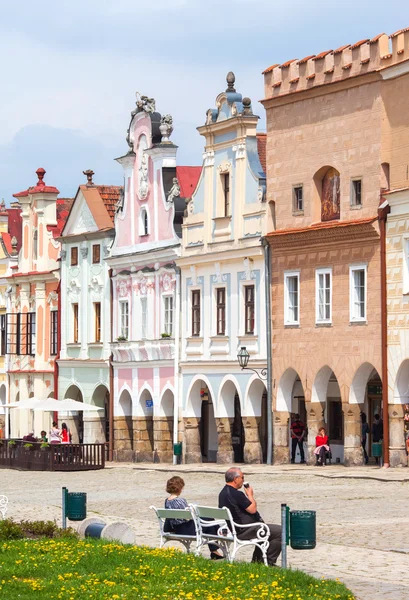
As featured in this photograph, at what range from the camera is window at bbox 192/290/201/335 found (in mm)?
56750

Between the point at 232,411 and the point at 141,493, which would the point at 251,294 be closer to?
the point at 232,411

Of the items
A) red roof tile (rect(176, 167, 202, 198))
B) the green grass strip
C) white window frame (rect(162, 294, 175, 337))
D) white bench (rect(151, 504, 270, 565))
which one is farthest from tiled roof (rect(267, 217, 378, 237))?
the green grass strip

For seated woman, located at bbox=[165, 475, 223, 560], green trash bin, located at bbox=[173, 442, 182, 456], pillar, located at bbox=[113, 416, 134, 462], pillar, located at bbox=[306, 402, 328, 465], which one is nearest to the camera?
seated woman, located at bbox=[165, 475, 223, 560]

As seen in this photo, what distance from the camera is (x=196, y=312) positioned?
2237 inches

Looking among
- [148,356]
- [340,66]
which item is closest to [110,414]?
[148,356]

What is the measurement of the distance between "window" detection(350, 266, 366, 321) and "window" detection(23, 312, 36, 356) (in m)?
27.6

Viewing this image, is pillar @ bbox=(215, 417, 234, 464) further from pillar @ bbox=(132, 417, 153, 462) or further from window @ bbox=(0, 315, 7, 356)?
window @ bbox=(0, 315, 7, 356)

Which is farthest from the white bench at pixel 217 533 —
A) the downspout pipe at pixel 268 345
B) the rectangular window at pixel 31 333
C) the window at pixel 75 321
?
the rectangular window at pixel 31 333

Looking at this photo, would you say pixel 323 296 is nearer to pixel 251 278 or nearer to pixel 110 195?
pixel 251 278

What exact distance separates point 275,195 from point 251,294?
139 inches

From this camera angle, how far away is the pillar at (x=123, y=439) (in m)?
60.9

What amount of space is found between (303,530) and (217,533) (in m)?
1.94

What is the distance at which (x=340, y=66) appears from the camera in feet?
158

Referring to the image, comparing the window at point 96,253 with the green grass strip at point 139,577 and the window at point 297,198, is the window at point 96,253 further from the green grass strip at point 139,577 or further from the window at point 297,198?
the green grass strip at point 139,577
